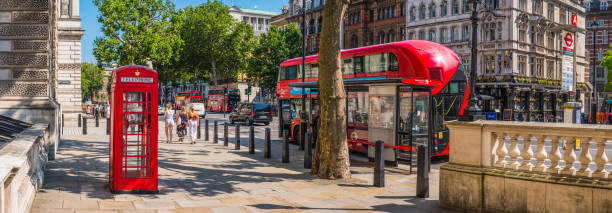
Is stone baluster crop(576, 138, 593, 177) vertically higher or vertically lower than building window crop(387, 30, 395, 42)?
lower

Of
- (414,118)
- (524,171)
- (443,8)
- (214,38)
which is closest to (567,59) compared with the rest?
(414,118)

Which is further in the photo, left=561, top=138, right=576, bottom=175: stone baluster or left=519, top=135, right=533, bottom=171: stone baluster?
left=519, top=135, right=533, bottom=171: stone baluster

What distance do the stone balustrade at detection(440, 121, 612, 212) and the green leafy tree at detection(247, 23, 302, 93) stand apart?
4966 centimetres

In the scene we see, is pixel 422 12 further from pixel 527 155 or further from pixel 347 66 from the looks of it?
pixel 527 155

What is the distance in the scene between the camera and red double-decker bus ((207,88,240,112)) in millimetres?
63516

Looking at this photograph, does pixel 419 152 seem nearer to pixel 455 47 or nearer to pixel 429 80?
pixel 429 80

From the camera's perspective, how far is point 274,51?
57094 mm

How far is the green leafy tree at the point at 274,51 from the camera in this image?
56.6 metres

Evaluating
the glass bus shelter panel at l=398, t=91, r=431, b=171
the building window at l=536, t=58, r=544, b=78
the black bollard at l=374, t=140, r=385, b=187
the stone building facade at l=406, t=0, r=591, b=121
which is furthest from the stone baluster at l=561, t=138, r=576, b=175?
the building window at l=536, t=58, r=544, b=78

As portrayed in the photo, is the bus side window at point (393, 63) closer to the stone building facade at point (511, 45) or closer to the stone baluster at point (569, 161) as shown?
the stone baluster at point (569, 161)

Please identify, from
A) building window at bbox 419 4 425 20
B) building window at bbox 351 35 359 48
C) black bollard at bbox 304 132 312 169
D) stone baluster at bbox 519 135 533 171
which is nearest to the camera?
stone baluster at bbox 519 135 533 171

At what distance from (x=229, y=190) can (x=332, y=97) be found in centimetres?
280

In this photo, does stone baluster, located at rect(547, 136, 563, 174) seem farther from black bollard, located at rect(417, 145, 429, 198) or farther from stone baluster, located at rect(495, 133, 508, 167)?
black bollard, located at rect(417, 145, 429, 198)

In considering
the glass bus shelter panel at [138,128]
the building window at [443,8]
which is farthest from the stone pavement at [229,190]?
the building window at [443,8]
